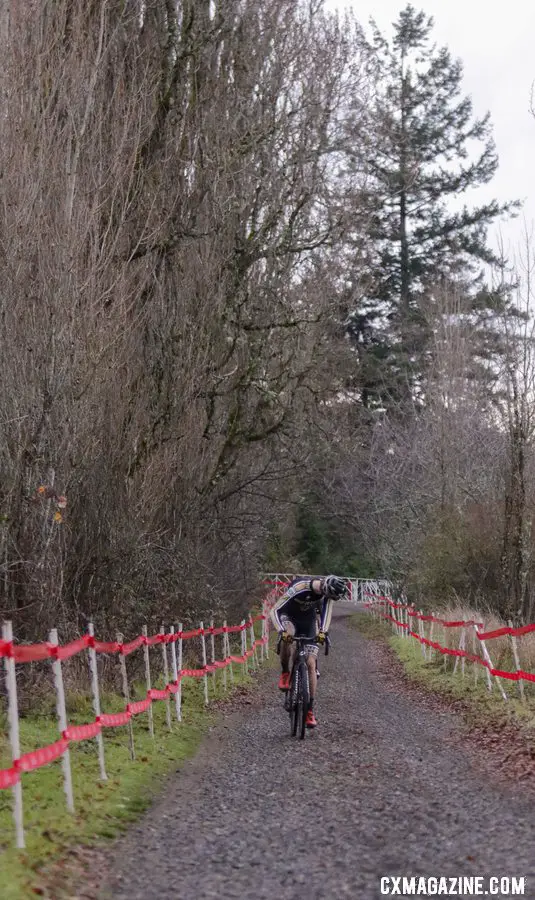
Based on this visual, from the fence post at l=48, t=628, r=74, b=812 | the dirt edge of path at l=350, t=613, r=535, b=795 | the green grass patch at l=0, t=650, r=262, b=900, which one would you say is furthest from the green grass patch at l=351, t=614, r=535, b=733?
the fence post at l=48, t=628, r=74, b=812

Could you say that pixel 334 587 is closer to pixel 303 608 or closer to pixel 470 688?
pixel 303 608

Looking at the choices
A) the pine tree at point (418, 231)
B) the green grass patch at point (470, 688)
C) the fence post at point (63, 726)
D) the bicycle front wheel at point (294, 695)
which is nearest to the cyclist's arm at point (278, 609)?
the bicycle front wheel at point (294, 695)

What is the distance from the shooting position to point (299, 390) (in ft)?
80.9

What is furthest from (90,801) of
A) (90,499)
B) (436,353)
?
(436,353)

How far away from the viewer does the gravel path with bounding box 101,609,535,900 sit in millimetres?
6562

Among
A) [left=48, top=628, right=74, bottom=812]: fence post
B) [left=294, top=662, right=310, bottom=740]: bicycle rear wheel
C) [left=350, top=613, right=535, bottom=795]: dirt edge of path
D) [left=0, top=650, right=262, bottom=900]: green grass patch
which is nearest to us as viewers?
[left=0, top=650, right=262, bottom=900]: green grass patch

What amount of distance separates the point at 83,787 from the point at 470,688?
370 inches

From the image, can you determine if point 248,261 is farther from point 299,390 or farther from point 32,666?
point 32,666

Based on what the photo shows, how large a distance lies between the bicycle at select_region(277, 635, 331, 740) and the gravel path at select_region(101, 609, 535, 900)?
244 millimetres

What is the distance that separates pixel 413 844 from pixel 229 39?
18.4 m

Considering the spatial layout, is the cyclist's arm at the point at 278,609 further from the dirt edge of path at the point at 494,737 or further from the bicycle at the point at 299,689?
the dirt edge of path at the point at 494,737

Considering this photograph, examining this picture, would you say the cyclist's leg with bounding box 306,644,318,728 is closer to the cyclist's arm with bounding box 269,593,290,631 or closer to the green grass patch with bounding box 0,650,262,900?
the cyclist's arm with bounding box 269,593,290,631

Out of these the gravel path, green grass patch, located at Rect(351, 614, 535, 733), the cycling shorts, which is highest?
the cycling shorts

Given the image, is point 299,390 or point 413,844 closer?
point 413,844
